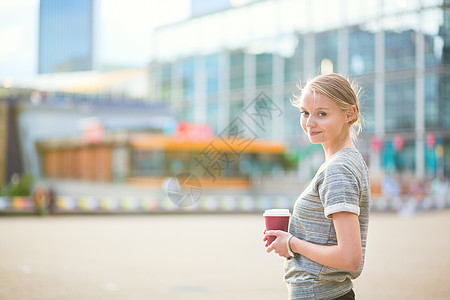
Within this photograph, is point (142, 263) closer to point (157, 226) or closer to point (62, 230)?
point (62, 230)

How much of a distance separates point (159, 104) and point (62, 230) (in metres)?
32.6

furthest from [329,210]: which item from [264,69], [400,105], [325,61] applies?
[264,69]

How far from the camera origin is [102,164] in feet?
124

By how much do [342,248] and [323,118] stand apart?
496 mm

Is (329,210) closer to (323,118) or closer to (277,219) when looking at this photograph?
(277,219)

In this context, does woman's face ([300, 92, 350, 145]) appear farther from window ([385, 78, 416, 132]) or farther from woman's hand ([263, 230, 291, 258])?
window ([385, 78, 416, 132])

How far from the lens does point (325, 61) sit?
50.0m

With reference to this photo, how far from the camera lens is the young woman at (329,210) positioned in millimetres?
1983

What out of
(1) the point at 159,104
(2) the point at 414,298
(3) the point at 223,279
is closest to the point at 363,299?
(2) the point at 414,298

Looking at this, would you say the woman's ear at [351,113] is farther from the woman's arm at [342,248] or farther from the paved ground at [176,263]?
the paved ground at [176,263]

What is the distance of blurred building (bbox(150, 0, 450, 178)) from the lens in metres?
43.8

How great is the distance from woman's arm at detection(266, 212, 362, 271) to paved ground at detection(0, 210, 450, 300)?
536cm

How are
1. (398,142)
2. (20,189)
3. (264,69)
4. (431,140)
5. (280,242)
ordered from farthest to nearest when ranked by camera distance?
1. (264,69)
2. (398,142)
3. (431,140)
4. (20,189)
5. (280,242)

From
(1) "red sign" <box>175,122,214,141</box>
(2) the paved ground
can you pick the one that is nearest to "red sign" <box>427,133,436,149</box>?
(1) "red sign" <box>175,122,214,141</box>
